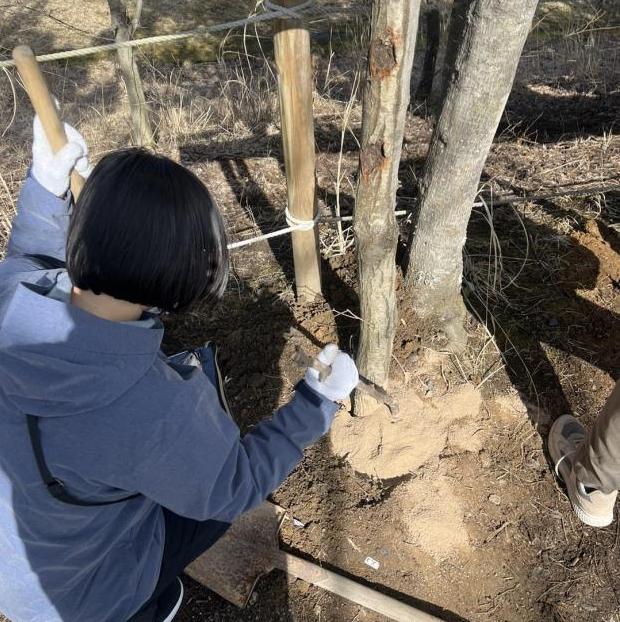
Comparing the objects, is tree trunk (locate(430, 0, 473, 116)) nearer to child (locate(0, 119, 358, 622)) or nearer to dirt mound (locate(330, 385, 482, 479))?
dirt mound (locate(330, 385, 482, 479))

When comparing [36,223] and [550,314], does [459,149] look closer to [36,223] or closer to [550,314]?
[550,314]

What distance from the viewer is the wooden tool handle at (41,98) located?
126 cm

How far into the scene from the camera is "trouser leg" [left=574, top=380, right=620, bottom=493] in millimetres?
1591

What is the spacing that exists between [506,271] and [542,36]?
4594 millimetres

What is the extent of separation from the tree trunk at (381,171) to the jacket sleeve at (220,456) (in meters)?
0.61

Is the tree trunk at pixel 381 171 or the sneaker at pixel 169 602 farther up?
the tree trunk at pixel 381 171

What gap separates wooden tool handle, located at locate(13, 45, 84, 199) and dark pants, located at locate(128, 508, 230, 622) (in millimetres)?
1050

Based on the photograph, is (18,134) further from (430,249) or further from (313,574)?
(313,574)

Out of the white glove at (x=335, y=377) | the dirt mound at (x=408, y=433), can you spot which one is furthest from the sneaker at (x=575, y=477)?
the white glove at (x=335, y=377)

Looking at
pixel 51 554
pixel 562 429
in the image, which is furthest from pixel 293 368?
pixel 51 554

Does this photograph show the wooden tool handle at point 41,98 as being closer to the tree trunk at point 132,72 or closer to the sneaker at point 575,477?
the sneaker at point 575,477

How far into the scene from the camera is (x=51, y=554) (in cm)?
119

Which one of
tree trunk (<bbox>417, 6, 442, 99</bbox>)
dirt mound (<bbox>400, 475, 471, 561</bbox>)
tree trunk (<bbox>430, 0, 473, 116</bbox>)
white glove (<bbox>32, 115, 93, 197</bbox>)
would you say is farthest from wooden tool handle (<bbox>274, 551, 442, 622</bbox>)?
tree trunk (<bbox>417, 6, 442, 99</bbox>)

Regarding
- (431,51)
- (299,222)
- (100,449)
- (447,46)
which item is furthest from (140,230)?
(431,51)
